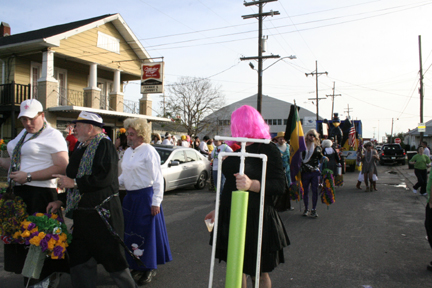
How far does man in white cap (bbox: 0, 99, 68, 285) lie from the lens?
127 inches

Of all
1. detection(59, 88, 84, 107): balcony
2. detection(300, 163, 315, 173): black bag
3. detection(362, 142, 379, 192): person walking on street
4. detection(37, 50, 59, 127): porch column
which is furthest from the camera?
detection(59, 88, 84, 107): balcony

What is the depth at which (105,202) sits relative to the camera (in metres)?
3.00

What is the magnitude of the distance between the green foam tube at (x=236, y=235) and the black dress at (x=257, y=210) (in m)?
0.57

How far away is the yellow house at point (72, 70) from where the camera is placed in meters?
15.5

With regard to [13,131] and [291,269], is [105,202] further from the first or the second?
[13,131]

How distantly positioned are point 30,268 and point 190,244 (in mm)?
2803

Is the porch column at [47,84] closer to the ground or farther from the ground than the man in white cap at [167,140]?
farther from the ground

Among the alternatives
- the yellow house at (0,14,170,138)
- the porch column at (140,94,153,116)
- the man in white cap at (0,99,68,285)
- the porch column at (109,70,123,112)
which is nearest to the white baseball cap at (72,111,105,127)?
the man in white cap at (0,99,68,285)

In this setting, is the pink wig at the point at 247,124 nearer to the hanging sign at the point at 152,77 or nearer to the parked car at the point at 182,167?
the parked car at the point at 182,167

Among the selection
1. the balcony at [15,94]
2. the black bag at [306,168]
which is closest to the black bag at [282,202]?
the black bag at [306,168]

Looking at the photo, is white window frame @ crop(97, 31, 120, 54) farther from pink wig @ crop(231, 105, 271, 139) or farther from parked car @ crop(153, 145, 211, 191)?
pink wig @ crop(231, 105, 271, 139)

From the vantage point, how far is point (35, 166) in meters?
3.25

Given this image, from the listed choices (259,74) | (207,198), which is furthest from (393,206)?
(259,74)

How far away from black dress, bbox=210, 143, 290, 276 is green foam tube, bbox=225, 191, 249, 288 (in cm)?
57
